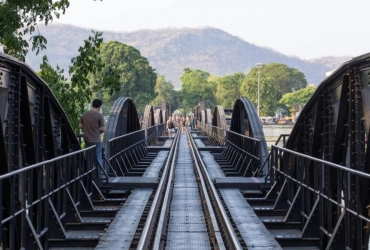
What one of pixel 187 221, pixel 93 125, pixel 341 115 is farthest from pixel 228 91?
pixel 341 115

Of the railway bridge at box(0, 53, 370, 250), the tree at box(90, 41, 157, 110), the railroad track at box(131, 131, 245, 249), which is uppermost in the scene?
the tree at box(90, 41, 157, 110)

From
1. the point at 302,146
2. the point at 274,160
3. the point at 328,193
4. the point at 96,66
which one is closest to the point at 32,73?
the point at 328,193

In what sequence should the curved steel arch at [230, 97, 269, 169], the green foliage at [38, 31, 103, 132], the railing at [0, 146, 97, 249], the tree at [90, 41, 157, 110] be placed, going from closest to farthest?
the railing at [0, 146, 97, 249] → the curved steel arch at [230, 97, 269, 169] → the green foliage at [38, 31, 103, 132] → the tree at [90, 41, 157, 110]

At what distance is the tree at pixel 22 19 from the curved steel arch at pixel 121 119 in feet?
8.91

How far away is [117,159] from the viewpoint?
60.2 feet

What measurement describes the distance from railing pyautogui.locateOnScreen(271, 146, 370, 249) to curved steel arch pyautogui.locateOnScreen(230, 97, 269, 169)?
364 centimetres

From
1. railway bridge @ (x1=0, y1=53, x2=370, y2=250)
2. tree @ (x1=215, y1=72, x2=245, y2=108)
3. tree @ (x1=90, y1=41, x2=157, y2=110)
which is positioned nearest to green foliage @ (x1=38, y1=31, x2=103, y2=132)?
railway bridge @ (x1=0, y1=53, x2=370, y2=250)

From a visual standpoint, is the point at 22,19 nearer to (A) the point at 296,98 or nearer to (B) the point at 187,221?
(B) the point at 187,221

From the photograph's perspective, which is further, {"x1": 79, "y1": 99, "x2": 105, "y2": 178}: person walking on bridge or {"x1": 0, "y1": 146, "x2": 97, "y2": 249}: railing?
{"x1": 79, "y1": 99, "x2": 105, "y2": 178}: person walking on bridge

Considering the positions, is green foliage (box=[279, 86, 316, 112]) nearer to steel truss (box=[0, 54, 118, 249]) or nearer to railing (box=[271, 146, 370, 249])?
railing (box=[271, 146, 370, 249])

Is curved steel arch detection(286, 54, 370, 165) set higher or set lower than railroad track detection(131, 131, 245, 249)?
higher

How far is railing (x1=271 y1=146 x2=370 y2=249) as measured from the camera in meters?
7.56

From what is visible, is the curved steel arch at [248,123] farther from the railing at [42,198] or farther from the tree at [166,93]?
the tree at [166,93]

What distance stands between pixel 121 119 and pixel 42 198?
13748 mm
